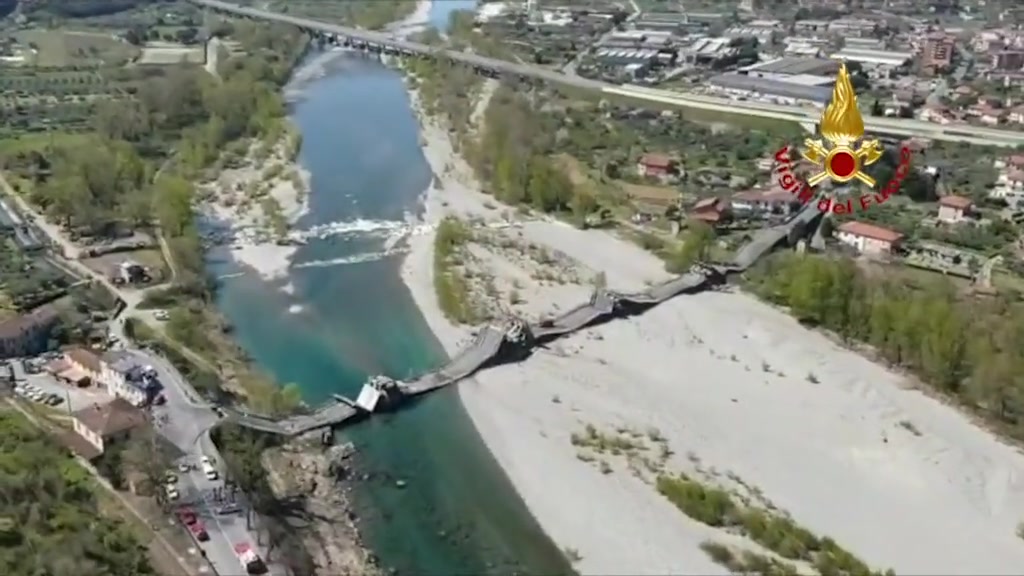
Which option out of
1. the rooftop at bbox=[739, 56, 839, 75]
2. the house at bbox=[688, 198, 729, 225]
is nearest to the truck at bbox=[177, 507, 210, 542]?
the house at bbox=[688, 198, 729, 225]

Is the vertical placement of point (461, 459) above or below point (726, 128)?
below

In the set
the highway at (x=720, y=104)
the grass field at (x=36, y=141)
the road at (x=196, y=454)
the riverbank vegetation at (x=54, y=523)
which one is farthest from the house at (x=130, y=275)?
the highway at (x=720, y=104)

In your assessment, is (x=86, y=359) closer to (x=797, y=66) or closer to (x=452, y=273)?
(x=452, y=273)

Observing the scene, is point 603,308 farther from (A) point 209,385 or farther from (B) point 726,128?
(B) point 726,128

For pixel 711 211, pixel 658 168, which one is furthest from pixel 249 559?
pixel 658 168

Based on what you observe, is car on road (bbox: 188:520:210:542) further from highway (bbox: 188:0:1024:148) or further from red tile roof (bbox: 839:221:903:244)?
highway (bbox: 188:0:1024:148)

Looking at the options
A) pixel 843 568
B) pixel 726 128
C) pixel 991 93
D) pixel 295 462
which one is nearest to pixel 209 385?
pixel 295 462

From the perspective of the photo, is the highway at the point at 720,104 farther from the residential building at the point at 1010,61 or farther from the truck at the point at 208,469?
the truck at the point at 208,469
